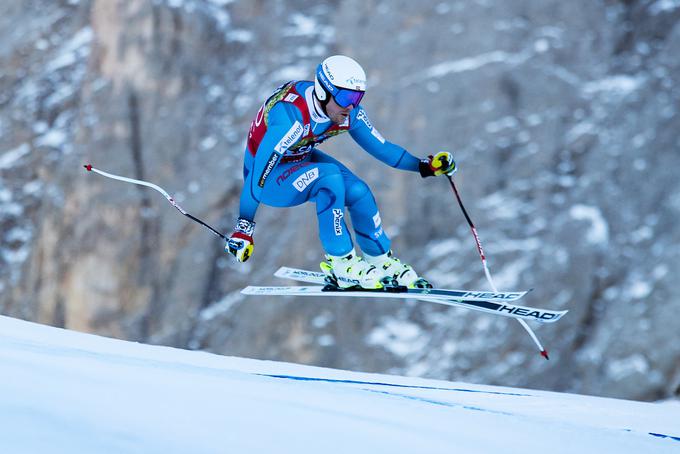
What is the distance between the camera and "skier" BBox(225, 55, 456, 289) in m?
5.50

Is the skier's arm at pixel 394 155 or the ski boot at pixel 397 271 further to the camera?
the skier's arm at pixel 394 155

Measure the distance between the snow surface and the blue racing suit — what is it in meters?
1.57

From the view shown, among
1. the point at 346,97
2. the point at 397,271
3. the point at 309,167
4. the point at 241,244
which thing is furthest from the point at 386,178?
the point at 241,244

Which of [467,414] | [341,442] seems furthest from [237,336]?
[341,442]

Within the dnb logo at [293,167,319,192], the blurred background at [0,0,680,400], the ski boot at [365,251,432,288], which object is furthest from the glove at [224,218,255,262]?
the blurred background at [0,0,680,400]

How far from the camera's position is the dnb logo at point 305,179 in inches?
229

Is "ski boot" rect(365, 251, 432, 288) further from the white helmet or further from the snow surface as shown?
the snow surface

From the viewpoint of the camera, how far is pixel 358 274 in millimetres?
5859

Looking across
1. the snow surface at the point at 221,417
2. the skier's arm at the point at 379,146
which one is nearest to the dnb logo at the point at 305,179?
the skier's arm at the point at 379,146

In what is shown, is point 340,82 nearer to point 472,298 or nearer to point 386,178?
point 472,298

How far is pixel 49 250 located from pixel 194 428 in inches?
573

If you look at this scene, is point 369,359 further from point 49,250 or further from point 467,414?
point 467,414

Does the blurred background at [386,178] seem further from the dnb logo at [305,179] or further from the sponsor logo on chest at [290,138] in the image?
the sponsor logo on chest at [290,138]

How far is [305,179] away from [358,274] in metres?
0.75
